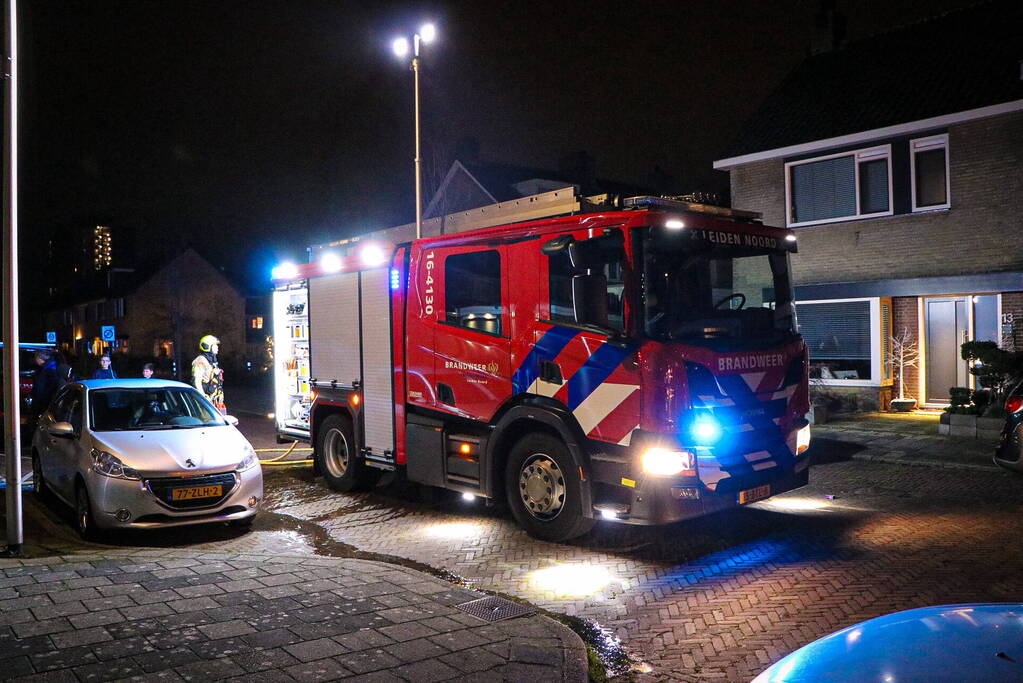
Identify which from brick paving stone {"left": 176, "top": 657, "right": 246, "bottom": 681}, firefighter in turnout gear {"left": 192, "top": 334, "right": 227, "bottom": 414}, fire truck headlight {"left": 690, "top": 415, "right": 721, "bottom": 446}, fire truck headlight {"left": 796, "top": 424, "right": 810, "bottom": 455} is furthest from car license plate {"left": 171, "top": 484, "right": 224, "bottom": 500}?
fire truck headlight {"left": 796, "top": 424, "right": 810, "bottom": 455}

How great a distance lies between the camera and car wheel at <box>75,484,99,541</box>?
24.8 feet

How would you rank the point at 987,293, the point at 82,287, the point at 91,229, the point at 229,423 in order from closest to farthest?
1. the point at 229,423
2. the point at 987,293
3. the point at 82,287
4. the point at 91,229

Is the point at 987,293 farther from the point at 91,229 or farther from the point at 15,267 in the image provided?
the point at 91,229

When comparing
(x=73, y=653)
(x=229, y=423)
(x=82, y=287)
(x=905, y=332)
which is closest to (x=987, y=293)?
(x=905, y=332)

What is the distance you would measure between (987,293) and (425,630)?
14177 mm

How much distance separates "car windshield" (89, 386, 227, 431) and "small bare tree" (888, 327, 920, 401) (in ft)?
43.5

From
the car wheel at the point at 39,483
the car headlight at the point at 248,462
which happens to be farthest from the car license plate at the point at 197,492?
the car wheel at the point at 39,483

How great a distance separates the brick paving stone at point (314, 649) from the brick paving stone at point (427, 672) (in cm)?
46

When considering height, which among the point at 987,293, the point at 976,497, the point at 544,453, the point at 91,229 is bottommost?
the point at 976,497

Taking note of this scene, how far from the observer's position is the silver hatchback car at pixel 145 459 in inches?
292

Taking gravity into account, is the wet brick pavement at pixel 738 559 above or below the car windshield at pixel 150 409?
below

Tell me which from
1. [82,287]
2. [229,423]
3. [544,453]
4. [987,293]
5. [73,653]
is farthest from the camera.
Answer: [82,287]

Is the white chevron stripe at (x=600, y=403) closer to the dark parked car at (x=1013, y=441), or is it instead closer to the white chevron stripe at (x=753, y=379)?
the white chevron stripe at (x=753, y=379)

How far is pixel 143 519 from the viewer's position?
743 cm
